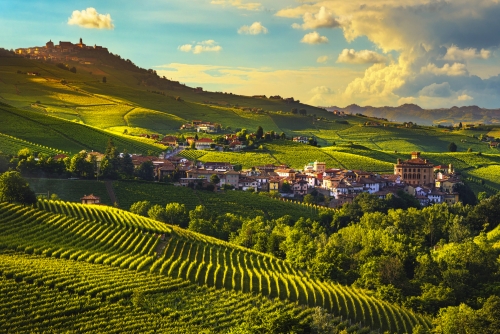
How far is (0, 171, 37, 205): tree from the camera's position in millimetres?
56281

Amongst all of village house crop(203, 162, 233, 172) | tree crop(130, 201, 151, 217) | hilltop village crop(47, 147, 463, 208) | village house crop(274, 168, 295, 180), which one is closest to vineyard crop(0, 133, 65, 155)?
hilltop village crop(47, 147, 463, 208)

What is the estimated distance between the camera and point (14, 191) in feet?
186

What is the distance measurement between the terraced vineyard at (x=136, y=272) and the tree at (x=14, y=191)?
1633 mm

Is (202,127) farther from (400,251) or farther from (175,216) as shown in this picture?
(400,251)

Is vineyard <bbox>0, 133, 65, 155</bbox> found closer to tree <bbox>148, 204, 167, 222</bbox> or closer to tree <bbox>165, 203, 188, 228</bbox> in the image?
tree <bbox>148, 204, 167, 222</bbox>

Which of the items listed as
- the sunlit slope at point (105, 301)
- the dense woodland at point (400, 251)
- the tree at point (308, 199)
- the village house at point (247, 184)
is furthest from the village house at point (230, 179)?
the sunlit slope at point (105, 301)

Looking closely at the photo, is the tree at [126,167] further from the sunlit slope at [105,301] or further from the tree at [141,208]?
the sunlit slope at [105,301]

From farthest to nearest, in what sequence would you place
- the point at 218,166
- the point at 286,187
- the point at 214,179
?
the point at 218,166 → the point at 286,187 → the point at 214,179

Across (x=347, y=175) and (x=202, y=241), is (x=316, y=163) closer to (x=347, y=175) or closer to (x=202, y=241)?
(x=347, y=175)

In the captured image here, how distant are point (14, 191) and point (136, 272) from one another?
21968 mm

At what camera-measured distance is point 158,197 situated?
80.7 m

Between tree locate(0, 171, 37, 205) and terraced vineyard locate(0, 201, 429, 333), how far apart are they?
5.36 ft

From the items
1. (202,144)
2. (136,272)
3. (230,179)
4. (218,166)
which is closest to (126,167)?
(230,179)

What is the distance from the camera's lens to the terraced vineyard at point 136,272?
33.9 meters
